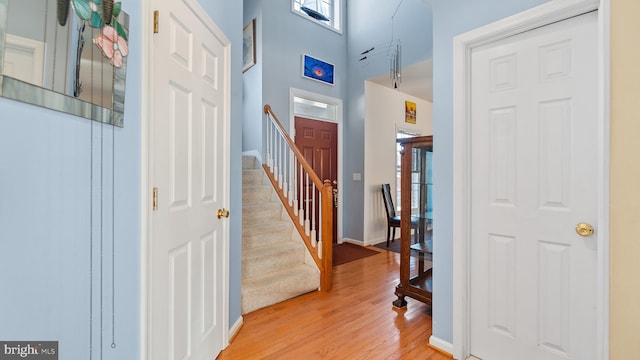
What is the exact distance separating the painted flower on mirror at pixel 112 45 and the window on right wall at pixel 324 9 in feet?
12.7

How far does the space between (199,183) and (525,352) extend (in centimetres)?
212

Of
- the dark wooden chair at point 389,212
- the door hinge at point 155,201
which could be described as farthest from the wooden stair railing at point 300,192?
the door hinge at point 155,201

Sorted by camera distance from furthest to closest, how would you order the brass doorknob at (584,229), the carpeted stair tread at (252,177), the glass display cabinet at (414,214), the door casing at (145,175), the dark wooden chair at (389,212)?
the dark wooden chair at (389,212) < the carpeted stair tread at (252,177) < the glass display cabinet at (414,214) < the brass doorknob at (584,229) < the door casing at (145,175)

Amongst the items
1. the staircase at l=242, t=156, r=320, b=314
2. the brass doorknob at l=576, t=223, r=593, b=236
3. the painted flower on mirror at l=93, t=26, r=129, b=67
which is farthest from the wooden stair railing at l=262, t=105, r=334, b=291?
the painted flower on mirror at l=93, t=26, r=129, b=67

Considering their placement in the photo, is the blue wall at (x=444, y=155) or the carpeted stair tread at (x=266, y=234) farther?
the carpeted stair tread at (x=266, y=234)

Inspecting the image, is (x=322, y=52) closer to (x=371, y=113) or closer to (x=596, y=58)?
(x=371, y=113)

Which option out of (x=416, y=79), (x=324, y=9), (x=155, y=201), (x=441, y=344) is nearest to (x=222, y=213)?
(x=155, y=201)

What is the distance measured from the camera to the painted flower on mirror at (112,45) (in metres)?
0.96

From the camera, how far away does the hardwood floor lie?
72.9 inches

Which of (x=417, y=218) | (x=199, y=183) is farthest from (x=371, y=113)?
(x=199, y=183)

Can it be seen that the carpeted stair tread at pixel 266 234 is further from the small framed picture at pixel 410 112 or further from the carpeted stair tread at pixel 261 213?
the small framed picture at pixel 410 112

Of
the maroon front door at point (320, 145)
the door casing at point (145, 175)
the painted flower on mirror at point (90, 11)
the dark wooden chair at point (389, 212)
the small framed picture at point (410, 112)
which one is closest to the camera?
the painted flower on mirror at point (90, 11)

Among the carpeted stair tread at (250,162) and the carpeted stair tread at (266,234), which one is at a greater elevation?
the carpeted stair tread at (250,162)

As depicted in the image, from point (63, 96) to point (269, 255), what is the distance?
86.2 inches
